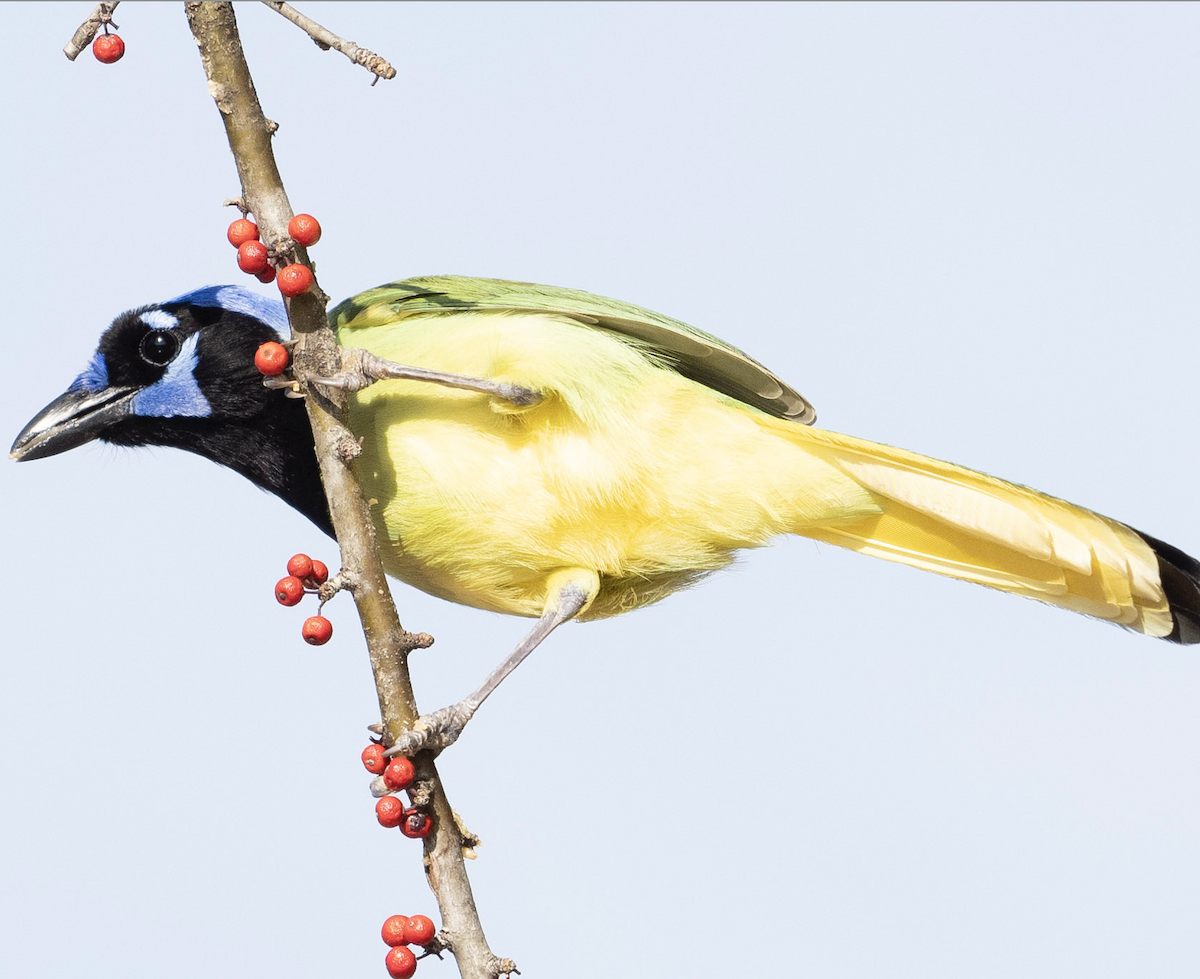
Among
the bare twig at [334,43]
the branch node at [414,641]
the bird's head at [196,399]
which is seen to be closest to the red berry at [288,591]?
the branch node at [414,641]

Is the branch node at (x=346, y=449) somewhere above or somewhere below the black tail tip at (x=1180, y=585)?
above

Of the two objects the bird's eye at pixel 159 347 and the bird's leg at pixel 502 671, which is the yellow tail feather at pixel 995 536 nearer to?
the bird's leg at pixel 502 671

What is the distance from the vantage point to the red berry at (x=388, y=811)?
388 centimetres

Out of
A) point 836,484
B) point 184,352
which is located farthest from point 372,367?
point 836,484

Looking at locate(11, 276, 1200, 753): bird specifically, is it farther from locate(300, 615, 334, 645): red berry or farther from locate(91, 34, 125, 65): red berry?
locate(91, 34, 125, 65): red berry

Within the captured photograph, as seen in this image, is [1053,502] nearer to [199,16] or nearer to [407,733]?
[407,733]

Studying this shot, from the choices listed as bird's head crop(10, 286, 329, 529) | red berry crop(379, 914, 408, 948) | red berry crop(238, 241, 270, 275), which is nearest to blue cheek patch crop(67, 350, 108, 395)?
bird's head crop(10, 286, 329, 529)

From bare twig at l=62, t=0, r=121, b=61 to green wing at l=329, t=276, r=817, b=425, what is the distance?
1.42 metres

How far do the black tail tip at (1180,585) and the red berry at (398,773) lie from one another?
2462 millimetres

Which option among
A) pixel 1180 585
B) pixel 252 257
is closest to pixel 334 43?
pixel 252 257

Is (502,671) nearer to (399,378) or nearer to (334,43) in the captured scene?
(399,378)

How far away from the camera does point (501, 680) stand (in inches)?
175

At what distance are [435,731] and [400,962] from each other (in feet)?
2.16

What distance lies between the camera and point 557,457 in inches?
173
